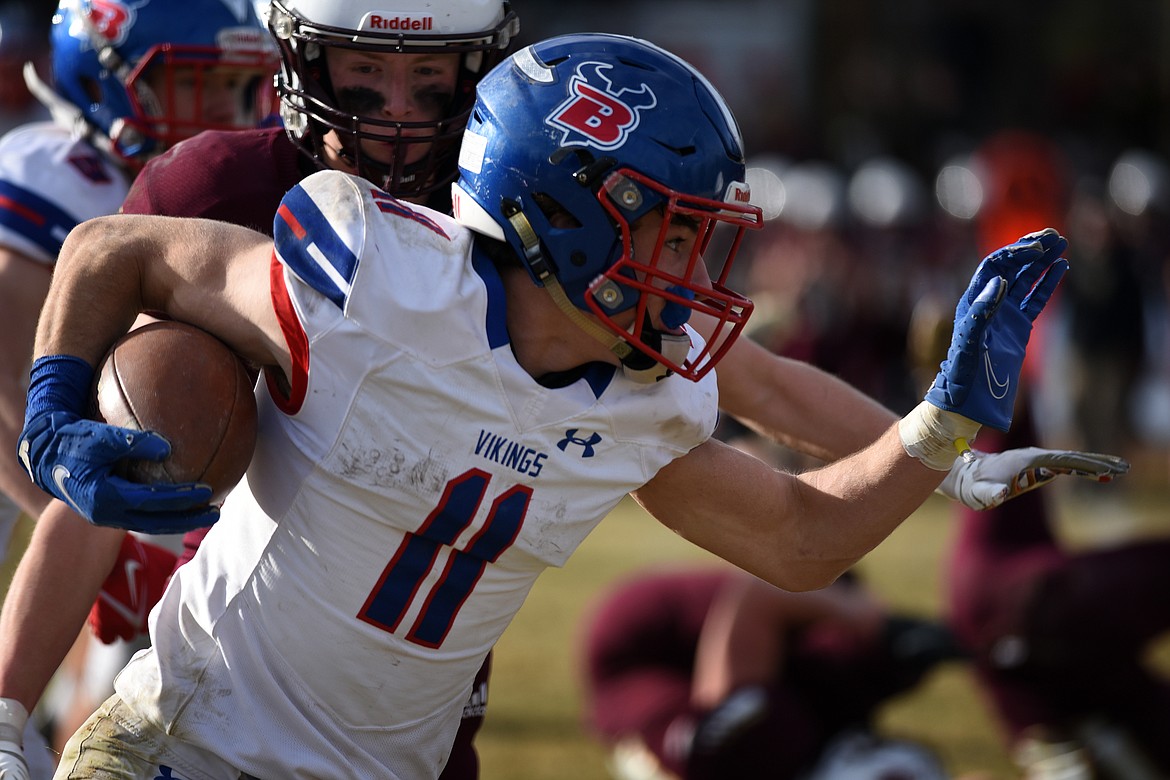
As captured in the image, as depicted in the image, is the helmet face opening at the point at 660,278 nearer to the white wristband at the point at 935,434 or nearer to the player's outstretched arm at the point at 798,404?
the white wristband at the point at 935,434

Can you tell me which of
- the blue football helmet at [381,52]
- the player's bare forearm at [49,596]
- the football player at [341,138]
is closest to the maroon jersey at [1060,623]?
the football player at [341,138]

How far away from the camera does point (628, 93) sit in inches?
95.7

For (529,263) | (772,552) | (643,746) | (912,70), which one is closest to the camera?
(529,263)

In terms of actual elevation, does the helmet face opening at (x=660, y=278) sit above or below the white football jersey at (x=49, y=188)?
above

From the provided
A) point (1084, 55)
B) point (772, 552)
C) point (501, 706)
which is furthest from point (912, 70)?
point (772, 552)

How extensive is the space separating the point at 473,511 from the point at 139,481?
49 centimetres

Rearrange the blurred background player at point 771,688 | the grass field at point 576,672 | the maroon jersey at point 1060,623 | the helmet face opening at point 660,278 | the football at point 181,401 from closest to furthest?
1. the football at point 181,401
2. the helmet face opening at point 660,278
3. the blurred background player at point 771,688
4. the maroon jersey at point 1060,623
5. the grass field at point 576,672

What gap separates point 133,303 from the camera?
236 centimetres

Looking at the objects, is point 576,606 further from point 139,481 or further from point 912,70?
point 912,70

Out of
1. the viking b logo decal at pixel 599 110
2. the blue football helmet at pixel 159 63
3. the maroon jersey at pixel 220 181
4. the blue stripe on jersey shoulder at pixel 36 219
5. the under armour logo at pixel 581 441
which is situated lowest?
the blue stripe on jersey shoulder at pixel 36 219

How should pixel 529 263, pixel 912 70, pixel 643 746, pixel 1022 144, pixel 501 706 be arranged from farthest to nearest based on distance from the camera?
1. pixel 912 70
2. pixel 1022 144
3. pixel 501 706
4. pixel 643 746
5. pixel 529 263

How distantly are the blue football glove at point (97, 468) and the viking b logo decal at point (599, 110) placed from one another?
779mm

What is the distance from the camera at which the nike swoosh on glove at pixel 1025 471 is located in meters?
2.63

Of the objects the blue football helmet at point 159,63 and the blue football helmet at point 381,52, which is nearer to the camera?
the blue football helmet at point 381,52
